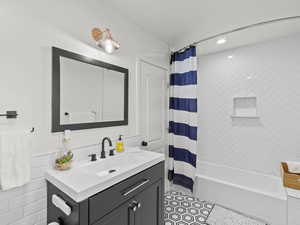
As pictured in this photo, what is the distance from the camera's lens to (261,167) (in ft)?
6.97

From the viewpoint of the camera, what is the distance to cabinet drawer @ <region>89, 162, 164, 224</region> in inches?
33.5

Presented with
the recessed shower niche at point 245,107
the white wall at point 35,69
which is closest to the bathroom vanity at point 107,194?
the white wall at point 35,69

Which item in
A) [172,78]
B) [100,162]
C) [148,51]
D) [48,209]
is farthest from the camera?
[172,78]

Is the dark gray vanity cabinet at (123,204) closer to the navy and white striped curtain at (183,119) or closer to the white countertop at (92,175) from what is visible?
the white countertop at (92,175)

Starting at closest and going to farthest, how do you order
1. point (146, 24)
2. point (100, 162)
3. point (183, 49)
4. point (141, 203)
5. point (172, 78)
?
1. point (141, 203)
2. point (100, 162)
3. point (146, 24)
4. point (183, 49)
5. point (172, 78)

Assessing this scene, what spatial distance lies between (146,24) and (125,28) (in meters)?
→ 0.31

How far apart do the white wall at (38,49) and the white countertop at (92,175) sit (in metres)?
0.20

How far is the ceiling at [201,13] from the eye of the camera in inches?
57.1

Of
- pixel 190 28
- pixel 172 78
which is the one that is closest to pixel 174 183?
pixel 172 78

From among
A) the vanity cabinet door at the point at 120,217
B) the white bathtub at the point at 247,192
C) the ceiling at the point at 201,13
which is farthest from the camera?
the white bathtub at the point at 247,192

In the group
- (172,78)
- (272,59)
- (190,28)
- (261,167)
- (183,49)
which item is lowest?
(261,167)

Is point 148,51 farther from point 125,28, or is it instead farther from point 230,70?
point 230,70

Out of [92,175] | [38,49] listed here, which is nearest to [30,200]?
[92,175]

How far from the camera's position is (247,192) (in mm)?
1723
